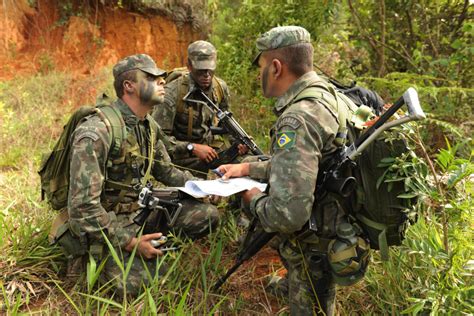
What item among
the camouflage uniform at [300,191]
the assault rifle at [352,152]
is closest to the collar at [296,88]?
the camouflage uniform at [300,191]

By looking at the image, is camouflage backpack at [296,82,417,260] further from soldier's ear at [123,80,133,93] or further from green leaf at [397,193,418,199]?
soldier's ear at [123,80,133,93]

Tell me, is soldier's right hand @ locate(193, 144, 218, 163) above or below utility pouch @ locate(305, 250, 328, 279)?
below

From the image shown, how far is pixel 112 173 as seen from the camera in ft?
9.78

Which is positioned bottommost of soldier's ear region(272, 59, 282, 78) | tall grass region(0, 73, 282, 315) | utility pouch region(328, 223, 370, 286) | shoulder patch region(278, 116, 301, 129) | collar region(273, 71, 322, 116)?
A: tall grass region(0, 73, 282, 315)

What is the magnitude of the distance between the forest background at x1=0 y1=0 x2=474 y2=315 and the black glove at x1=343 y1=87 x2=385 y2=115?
27.3 inches

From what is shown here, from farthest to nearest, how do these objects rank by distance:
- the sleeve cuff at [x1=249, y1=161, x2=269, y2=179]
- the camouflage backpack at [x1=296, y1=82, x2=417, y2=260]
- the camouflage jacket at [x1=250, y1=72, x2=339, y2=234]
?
1. the sleeve cuff at [x1=249, y1=161, x2=269, y2=179]
2. the camouflage backpack at [x1=296, y1=82, x2=417, y2=260]
3. the camouflage jacket at [x1=250, y1=72, x2=339, y2=234]

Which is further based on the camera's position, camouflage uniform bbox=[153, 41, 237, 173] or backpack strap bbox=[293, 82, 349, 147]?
camouflage uniform bbox=[153, 41, 237, 173]

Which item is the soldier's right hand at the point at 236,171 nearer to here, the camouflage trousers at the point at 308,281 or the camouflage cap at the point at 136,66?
the camouflage trousers at the point at 308,281

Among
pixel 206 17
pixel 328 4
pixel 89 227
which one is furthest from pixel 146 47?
pixel 89 227

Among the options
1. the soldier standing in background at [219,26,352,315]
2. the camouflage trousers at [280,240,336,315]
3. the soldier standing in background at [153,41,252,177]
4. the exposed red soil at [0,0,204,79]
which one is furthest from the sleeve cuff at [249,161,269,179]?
the exposed red soil at [0,0,204,79]

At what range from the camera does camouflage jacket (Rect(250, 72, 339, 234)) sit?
201cm

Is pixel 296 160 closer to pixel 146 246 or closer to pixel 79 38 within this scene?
pixel 146 246

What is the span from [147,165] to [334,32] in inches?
171

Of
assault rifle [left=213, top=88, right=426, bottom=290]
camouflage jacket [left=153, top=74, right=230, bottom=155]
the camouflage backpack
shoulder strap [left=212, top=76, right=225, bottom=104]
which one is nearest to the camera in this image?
assault rifle [left=213, top=88, right=426, bottom=290]
